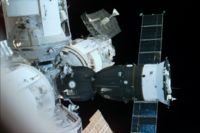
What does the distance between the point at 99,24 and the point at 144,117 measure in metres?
1.83

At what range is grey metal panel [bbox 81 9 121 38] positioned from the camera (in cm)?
641

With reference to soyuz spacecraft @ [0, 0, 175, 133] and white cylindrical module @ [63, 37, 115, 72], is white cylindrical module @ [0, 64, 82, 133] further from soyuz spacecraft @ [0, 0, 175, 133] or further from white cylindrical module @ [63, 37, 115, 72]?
white cylindrical module @ [63, 37, 115, 72]

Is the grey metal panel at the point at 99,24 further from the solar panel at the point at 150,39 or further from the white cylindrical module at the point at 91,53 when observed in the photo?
the solar panel at the point at 150,39

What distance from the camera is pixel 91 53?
5934 millimetres

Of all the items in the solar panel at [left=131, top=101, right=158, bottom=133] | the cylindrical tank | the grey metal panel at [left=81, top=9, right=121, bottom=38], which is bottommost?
the solar panel at [left=131, top=101, right=158, bottom=133]

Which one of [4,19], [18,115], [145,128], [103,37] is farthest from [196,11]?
[18,115]

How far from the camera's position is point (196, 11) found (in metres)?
6.48

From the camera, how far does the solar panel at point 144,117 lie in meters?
6.61

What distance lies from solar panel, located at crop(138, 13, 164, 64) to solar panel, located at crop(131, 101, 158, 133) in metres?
0.76

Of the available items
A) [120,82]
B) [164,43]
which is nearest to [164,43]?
[164,43]

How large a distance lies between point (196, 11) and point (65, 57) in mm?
2449

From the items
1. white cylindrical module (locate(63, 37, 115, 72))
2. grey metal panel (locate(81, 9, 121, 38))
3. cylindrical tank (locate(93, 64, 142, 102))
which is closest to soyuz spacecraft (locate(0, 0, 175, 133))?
cylindrical tank (locate(93, 64, 142, 102))

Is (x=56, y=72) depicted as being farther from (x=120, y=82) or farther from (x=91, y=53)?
(x=91, y=53)

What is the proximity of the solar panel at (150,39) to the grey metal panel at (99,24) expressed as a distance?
577 mm
